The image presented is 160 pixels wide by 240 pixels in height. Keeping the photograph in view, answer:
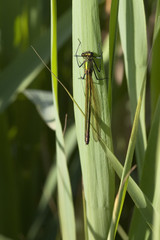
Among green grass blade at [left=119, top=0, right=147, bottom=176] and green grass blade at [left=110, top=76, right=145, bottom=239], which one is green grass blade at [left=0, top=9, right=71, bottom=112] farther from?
green grass blade at [left=110, top=76, right=145, bottom=239]

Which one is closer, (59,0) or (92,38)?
(92,38)

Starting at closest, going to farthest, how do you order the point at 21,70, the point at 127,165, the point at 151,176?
1. the point at 127,165
2. the point at 151,176
3. the point at 21,70

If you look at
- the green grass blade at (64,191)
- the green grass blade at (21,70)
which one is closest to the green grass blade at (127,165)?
the green grass blade at (64,191)

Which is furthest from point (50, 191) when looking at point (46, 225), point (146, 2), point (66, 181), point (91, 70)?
point (146, 2)

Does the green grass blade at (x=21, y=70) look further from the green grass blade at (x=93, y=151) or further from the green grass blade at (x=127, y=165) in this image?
the green grass blade at (x=127, y=165)

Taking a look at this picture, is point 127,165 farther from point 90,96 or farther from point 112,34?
point 112,34

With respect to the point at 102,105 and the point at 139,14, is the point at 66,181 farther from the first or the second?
the point at 139,14

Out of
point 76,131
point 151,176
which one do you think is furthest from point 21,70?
point 151,176

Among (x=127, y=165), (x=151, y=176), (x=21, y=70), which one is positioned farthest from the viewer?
(x=21, y=70)
